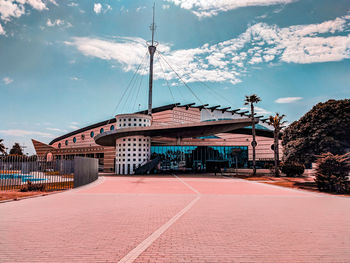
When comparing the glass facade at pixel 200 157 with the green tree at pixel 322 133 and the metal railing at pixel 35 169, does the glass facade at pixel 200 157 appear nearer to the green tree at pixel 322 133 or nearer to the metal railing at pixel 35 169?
the green tree at pixel 322 133

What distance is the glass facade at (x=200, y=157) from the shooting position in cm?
5497

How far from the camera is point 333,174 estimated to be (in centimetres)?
2008

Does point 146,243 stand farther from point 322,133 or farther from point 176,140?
point 176,140

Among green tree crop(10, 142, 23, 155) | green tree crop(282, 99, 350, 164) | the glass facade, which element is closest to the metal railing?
green tree crop(282, 99, 350, 164)

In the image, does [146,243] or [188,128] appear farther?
[188,128]

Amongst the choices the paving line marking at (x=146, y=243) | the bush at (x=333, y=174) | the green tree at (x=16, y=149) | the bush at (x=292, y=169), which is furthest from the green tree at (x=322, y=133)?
the green tree at (x=16, y=149)

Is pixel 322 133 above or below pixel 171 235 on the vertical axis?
above

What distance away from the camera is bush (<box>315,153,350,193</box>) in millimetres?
19394

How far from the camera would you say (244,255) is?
554cm

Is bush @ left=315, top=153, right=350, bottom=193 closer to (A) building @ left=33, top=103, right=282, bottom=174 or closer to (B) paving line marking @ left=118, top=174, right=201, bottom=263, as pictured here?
(B) paving line marking @ left=118, top=174, right=201, bottom=263

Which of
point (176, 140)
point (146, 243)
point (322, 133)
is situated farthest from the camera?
point (176, 140)

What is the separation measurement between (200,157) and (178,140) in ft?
23.6

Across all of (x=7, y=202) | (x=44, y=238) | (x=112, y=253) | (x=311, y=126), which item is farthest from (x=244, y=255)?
(x=311, y=126)

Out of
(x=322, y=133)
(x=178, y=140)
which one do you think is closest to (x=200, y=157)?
(x=178, y=140)
